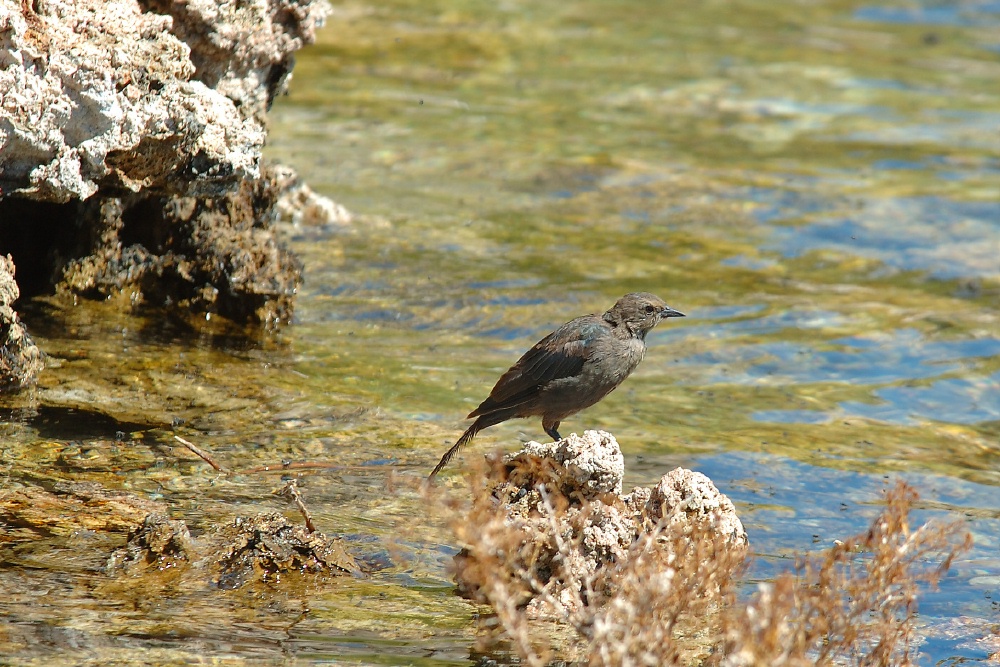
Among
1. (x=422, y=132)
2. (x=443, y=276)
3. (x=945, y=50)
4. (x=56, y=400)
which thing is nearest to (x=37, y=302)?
(x=56, y=400)

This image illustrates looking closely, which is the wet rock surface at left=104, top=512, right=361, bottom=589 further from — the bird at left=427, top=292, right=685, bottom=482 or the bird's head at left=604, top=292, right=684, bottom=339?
the bird's head at left=604, top=292, right=684, bottom=339

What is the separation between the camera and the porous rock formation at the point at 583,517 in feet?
17.3

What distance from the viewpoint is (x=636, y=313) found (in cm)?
770

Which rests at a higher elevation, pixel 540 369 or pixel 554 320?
pixel 540 369

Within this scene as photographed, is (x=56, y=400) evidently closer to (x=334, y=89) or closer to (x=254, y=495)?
(x=254, y=495)

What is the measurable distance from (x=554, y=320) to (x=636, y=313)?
9.76ft

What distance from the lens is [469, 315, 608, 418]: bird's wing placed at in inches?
283

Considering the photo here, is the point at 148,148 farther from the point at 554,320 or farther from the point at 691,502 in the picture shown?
the point at 554,320

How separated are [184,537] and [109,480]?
1.08 meters

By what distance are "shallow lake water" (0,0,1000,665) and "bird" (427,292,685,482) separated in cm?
49

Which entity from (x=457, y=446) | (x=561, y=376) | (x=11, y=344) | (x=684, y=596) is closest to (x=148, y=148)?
(x=11, y=344)

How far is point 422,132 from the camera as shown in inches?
628

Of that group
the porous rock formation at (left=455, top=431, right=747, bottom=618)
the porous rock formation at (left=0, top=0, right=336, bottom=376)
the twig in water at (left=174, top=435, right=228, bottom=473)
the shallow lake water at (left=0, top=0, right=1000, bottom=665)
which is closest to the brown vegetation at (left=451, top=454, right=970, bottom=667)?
the porous rock formation at (left=455, top=431, right=747, bottom=618)

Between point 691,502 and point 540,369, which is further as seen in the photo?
point 540,369
